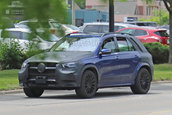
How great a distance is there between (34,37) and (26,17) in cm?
12

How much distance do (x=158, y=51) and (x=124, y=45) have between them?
11975 millimetres

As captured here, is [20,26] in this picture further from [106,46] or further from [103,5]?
[106,46]

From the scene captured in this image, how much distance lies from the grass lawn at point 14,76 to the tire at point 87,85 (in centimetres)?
319

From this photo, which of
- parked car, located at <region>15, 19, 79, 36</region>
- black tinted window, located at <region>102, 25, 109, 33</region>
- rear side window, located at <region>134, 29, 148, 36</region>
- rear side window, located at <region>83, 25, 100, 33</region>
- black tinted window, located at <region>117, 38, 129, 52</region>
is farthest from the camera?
rear side window, located at <region>83, 25, 100, 33</region>

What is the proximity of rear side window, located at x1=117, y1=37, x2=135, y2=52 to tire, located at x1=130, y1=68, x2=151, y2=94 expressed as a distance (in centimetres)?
68

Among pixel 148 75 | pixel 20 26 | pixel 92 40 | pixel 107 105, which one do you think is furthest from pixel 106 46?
pixel 20 26

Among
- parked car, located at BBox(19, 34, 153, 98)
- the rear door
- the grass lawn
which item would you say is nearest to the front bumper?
parked car, located at BBox(19, 34, 153, 98)

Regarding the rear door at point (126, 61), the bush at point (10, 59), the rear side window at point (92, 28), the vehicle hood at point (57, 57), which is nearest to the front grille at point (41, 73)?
the vehicle hood at point (57, 57)

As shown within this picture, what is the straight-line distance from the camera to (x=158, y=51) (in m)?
26.0

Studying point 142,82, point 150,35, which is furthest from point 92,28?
point 142,82

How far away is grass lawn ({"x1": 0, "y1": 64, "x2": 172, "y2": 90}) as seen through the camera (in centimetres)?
1560

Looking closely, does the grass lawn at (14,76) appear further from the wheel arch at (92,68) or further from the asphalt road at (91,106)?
the wheel arch at (92,68)

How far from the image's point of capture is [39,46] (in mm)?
2369

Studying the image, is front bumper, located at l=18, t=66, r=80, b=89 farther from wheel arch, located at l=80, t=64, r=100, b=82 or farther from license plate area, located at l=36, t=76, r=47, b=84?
wheel arch, located at l=80, t=64, r=100, b=82
